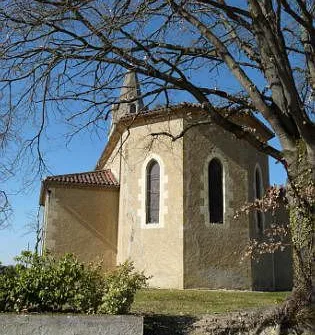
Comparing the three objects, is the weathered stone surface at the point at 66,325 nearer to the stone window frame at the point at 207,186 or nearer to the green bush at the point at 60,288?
the green bush at the point at 60,288

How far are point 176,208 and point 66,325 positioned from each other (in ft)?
31.3

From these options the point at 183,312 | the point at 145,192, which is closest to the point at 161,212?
the point at 145,192

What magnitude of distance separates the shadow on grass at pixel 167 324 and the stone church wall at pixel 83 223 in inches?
424

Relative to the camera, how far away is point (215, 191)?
17.6 meters

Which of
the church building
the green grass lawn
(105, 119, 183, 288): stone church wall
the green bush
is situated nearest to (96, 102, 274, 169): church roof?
the church building

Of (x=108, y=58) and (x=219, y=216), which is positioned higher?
(x=108, y=58)

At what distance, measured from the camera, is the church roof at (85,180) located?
19703 millimetres

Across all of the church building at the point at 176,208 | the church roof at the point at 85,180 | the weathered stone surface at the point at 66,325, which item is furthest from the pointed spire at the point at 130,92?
the church roof at the point at 85,180

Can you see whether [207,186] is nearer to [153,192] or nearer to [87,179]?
[153,192]

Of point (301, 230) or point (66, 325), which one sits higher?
point (301, 230)

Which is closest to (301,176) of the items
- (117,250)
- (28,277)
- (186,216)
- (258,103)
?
(258,103)

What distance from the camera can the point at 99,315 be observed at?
7.79 metres

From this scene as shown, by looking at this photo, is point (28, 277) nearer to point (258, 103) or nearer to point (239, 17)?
point (258, 103)

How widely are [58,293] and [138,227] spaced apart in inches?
382
